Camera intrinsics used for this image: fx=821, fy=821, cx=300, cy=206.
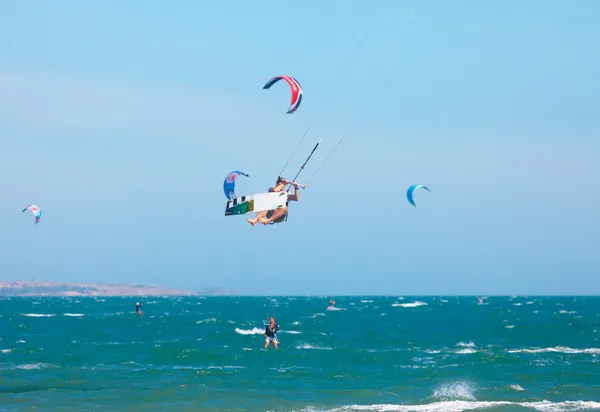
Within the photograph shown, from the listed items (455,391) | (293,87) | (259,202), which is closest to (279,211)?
(259,202)

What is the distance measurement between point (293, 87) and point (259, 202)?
3504 mm

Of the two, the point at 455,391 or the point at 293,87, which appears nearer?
the point at 293,87

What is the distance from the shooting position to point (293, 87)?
20.0 m

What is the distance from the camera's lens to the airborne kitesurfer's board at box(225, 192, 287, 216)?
18.1 metres

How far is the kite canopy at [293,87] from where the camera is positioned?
1973 cm

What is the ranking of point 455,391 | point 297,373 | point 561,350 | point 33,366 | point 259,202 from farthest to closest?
1. point 561,350
2. point 33,366
3. point 297,373
4. point 455,391
5. point 259,202

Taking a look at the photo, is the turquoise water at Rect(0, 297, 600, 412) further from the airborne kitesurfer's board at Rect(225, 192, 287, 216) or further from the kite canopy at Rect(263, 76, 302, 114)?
the kite canopy at Rect(263, 76, 302, 114)

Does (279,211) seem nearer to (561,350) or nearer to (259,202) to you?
(259,202)

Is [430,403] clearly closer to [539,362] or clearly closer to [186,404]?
[186,404]

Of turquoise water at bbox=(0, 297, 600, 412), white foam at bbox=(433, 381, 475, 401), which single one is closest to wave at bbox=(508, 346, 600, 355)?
turquoise water at bbox=(0, 297, 600, 412)

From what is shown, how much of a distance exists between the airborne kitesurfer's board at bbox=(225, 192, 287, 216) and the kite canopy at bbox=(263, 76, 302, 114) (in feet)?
8.01

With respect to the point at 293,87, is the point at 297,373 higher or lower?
lower

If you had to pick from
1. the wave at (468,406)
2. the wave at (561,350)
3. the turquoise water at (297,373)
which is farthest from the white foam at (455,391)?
the wave at (561,350)

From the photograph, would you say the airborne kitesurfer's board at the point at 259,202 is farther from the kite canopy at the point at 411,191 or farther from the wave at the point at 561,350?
the wave at the point at 561,350
